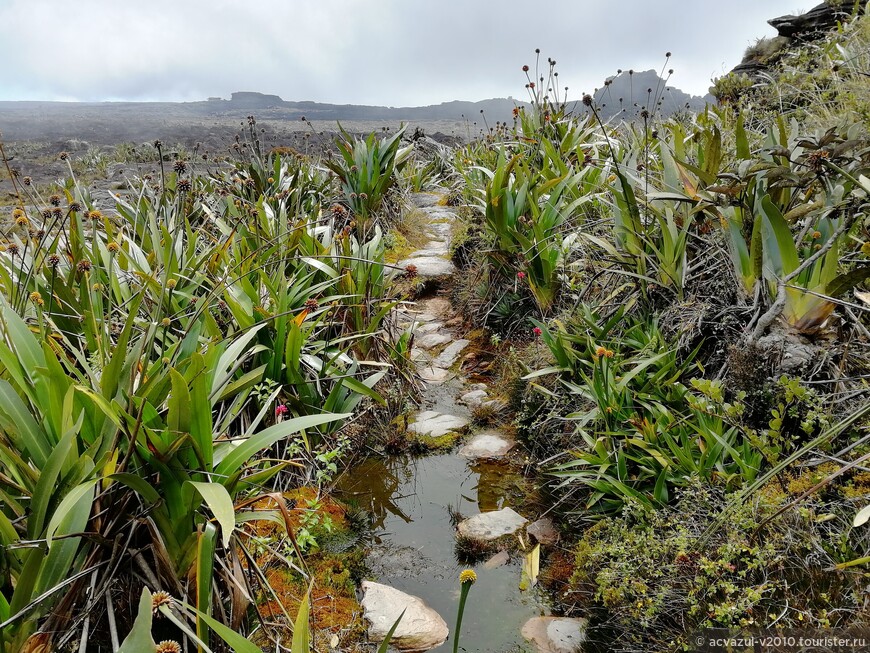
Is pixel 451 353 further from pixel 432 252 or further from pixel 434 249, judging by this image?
pixel 434 249

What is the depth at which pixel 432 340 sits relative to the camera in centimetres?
458

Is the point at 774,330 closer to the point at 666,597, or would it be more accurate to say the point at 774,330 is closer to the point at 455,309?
the point at 666,597

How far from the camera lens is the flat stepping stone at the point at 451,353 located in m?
4.20

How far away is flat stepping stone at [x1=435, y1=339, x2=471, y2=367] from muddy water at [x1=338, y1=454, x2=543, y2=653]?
1246mm

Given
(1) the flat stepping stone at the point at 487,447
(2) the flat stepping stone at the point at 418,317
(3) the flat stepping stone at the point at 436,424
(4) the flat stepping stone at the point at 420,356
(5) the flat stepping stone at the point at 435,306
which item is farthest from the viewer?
(5) the flat stepping stone at the point at 435,306

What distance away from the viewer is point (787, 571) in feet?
4.96

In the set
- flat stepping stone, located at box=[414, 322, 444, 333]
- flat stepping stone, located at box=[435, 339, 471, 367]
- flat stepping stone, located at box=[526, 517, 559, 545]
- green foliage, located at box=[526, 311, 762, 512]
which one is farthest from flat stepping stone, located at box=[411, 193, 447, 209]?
flat stepping stone, located at box=[526, 517, 559, 545]

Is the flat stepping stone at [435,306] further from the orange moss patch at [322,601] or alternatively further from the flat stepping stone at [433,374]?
the orange moss patch at [322,601]

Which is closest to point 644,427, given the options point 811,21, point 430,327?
point 430,327

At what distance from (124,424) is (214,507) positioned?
1.28 feet

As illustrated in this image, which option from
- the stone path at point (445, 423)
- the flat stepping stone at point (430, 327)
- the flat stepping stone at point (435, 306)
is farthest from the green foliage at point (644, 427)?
the flat stepping stone at point (435, 306)

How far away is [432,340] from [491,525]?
2.32 meters

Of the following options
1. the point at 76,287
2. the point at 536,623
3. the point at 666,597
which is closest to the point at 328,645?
the point at 536,623

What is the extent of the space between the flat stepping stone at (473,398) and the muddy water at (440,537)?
24.3 inches
